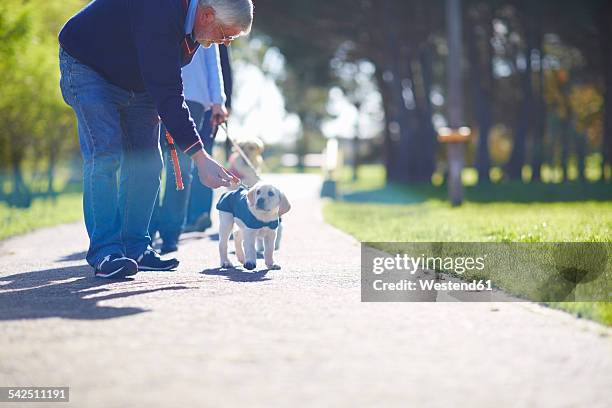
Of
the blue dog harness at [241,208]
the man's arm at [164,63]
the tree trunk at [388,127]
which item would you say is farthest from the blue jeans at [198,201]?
the tree trunk at [388,127]

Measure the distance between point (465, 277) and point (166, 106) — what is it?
210 cm

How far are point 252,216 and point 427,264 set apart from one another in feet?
4.15

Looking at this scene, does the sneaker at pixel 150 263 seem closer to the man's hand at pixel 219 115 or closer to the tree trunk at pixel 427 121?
the man's hand at pixel 219 115

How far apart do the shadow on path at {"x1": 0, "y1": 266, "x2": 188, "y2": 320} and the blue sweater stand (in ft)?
3.29

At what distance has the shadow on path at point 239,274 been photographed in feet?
18.9

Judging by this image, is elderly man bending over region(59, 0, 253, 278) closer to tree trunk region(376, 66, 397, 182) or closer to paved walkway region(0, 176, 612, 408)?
paved walkway region(0, 176, 612, 408)

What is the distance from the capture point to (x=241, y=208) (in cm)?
638

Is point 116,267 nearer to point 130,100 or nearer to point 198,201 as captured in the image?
point 130,100

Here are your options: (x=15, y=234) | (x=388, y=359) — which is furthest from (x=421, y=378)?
(x=15, y=234)

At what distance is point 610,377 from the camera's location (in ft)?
10.3

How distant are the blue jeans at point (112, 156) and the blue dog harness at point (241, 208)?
1.94 feet

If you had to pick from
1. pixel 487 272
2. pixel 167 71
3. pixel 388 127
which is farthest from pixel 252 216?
pixel 388 127

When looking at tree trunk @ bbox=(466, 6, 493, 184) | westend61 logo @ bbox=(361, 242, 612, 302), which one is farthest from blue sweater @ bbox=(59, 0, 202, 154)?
tree trunk @ bbox=(466, 6, 493, 184)

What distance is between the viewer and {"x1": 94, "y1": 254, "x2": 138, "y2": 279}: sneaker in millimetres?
5609
